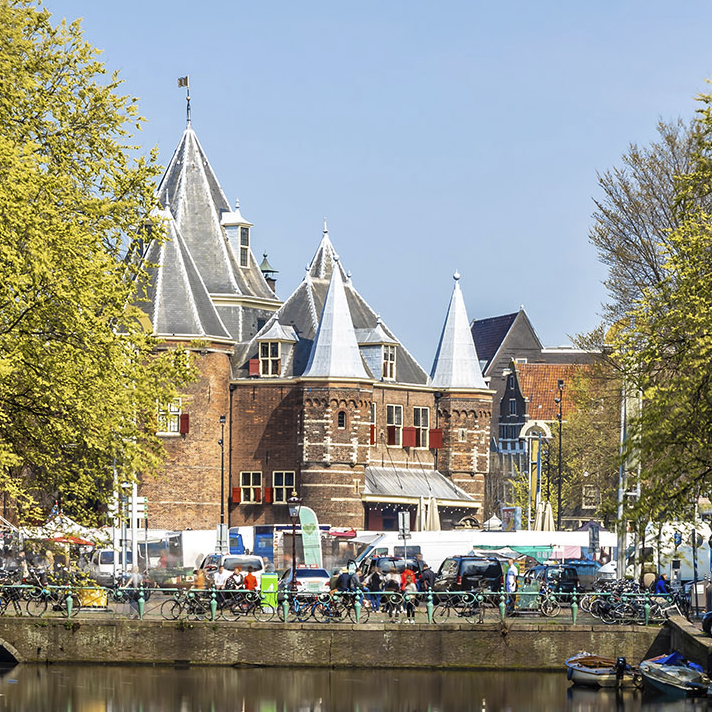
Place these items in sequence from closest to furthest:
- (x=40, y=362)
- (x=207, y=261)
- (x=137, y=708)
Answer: (x=40, y=362), (x=137, y=708), (x=207, y=261)

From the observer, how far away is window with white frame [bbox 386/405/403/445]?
267 ft

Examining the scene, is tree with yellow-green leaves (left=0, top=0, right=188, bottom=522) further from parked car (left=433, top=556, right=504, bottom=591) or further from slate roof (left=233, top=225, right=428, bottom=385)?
slate roof (left=233, top=225, right=428, bottom=385)

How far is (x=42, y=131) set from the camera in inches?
1163

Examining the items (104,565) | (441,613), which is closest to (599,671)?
(441,613)

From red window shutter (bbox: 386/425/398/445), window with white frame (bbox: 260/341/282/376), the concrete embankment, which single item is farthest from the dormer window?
the concrete embankment

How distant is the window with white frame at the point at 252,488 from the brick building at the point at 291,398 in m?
0.07

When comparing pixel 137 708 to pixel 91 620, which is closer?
Answer: pixel 137 708

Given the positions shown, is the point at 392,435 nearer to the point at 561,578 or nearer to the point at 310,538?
the point at 310,538

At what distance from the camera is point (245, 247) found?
85.4 metres

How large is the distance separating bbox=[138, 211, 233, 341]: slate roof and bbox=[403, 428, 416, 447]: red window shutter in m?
11.3

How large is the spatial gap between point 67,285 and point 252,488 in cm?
5096

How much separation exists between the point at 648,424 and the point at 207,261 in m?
54.5

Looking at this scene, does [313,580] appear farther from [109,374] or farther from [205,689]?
[109,374]

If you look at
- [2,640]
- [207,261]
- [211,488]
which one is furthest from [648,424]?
[207,261]
